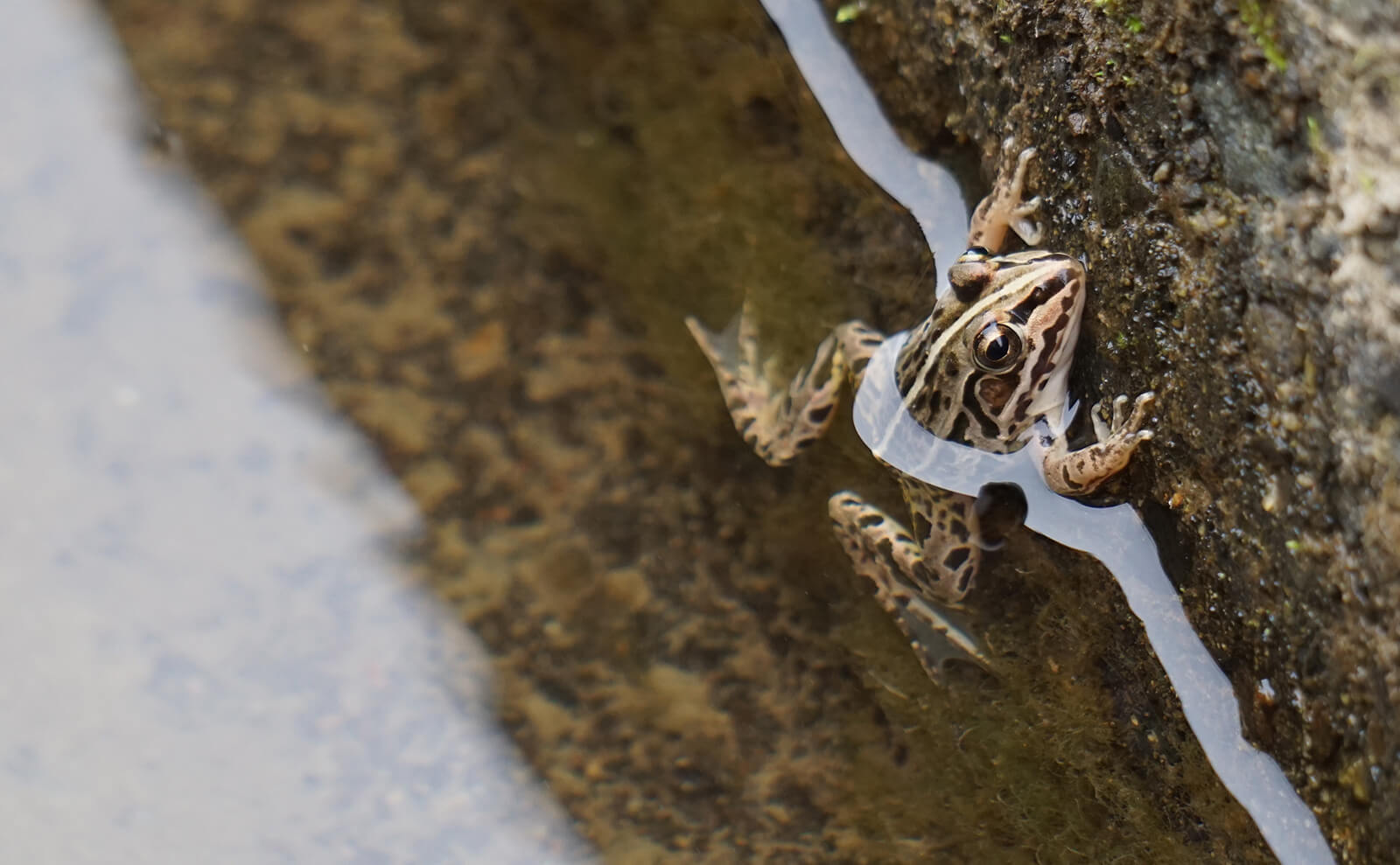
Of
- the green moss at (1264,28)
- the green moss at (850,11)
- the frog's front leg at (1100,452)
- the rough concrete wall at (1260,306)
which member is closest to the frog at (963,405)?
the frog's front leg at (1100,452)

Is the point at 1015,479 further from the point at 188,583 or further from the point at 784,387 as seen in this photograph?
the point at 188,583

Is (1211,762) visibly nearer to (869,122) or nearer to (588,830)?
(588,830)

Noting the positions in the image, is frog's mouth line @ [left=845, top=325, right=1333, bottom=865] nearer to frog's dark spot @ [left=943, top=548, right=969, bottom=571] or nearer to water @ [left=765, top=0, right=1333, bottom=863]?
water @ [left=765, top=0, right=1333, bottom=863]

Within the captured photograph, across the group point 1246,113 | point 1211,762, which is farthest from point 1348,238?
point 1211,762

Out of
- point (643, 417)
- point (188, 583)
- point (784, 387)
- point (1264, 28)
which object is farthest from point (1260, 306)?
point (188, 583)

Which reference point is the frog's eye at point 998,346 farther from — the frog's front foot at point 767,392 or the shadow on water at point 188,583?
the shadow on water at point 188,583

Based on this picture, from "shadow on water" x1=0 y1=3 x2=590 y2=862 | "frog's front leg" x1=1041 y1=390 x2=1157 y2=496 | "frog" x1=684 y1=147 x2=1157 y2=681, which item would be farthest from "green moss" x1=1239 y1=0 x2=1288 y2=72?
"shadow on water" x1=0 y1=3 x2=590 y2=862
